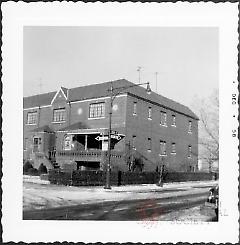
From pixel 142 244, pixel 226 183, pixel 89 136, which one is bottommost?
pixel 142 244

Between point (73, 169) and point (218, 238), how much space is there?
182 centimetres

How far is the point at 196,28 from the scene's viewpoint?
255 inches

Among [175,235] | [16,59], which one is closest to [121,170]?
[175,235]

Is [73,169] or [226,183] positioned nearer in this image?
[226,183]

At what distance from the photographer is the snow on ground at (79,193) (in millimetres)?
6520

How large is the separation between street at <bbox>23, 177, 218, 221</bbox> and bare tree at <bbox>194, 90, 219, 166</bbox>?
13.9 inches

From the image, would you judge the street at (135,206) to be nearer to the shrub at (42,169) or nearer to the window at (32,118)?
the shrub at (42,169)

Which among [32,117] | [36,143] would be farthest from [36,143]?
[32,117]

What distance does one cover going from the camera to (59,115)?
6.81 metres

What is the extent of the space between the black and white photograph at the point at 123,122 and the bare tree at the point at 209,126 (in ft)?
0.04

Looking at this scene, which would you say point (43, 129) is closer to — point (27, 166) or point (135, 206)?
point (27, 166)

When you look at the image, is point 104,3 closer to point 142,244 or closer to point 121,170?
point 121,170

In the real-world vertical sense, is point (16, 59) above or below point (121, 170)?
above

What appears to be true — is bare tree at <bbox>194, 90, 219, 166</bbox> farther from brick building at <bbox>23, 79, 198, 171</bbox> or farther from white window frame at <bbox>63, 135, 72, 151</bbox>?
white window frame at <bbox>63, 135, 72, 151</bbox>
